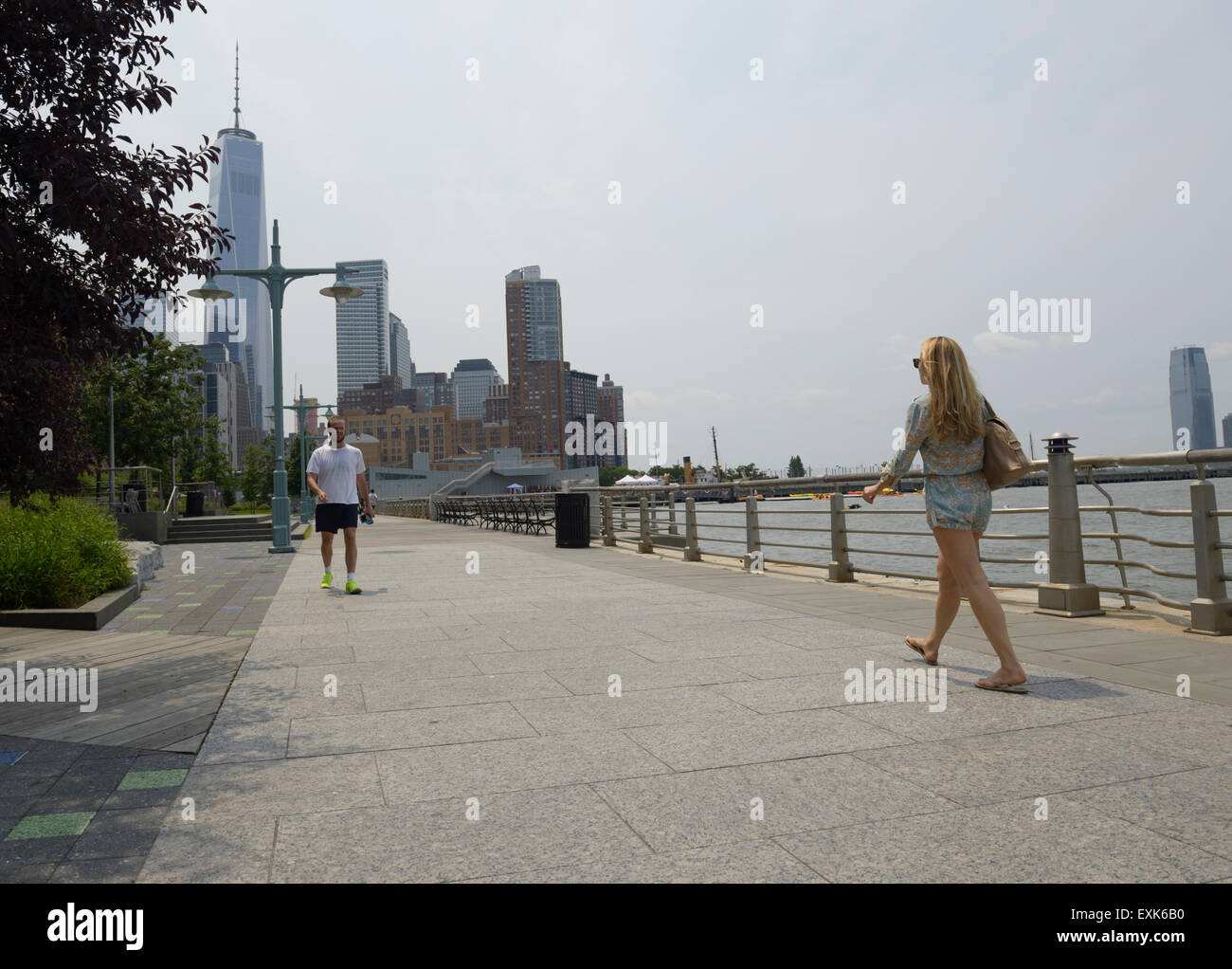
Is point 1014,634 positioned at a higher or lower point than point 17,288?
lower

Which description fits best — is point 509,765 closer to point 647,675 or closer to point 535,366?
point 647,675

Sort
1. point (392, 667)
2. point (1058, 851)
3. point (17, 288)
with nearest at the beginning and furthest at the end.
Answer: point (1058, 851), point (17, 288), point (392, 667)

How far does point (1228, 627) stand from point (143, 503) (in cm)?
2420

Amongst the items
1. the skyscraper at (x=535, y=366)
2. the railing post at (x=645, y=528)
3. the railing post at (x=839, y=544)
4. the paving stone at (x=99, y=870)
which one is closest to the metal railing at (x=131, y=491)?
the railing post at (x=645, y=528)

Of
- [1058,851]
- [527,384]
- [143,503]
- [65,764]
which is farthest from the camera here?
[527,384]

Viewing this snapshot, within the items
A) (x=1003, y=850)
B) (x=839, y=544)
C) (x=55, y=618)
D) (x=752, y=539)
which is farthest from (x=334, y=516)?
(x=1003, y=850)

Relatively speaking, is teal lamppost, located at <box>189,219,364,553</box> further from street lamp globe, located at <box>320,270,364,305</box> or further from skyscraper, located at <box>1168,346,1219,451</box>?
skyscraper, located at <box>1168,346,1219,451</box>

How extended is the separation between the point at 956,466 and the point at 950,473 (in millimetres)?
50

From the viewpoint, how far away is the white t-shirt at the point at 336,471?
403 inches

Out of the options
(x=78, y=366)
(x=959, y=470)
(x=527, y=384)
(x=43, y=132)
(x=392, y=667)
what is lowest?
(x=392, y=667)

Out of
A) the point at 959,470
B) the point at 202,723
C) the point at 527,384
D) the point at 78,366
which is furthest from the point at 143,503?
the point at 527,384

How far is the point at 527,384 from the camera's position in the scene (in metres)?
181

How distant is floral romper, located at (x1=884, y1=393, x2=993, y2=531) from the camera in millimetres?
4891
